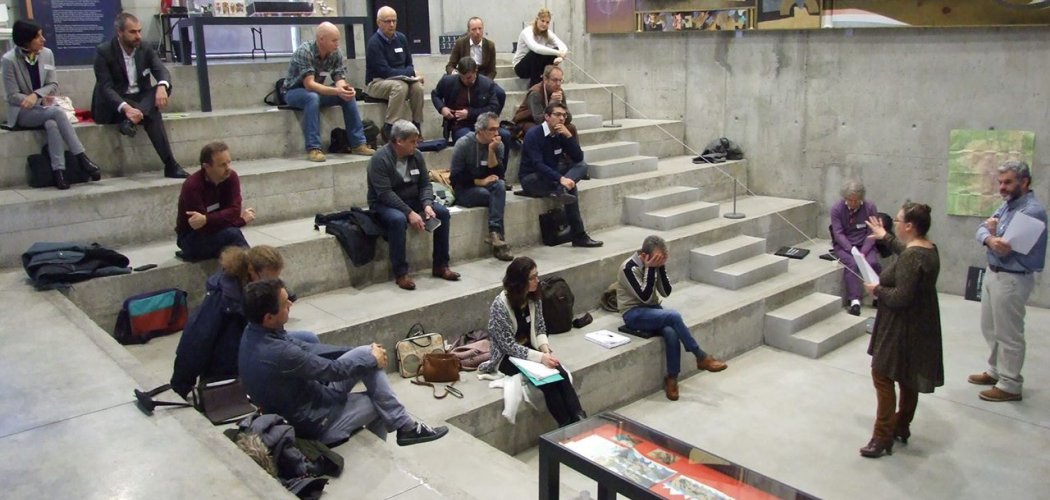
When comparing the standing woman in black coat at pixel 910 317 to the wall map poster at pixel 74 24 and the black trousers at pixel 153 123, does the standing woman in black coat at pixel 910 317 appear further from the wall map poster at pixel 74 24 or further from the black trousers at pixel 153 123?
the wall map poster at pixel 74 24

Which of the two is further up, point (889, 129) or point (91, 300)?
point (889, 129)

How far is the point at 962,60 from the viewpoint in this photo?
27.1 feet

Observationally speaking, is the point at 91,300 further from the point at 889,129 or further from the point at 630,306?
the point at 889,129

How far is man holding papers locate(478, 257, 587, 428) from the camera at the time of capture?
5.68 m

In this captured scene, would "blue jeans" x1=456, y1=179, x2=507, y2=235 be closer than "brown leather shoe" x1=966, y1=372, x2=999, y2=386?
No

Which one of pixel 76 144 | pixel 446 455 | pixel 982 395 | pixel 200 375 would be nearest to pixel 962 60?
pixel 982 395

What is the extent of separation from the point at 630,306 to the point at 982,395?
268 cm

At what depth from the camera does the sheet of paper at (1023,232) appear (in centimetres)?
582

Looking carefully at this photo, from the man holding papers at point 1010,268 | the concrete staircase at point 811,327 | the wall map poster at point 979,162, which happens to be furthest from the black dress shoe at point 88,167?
the wall map poster at point 979,162

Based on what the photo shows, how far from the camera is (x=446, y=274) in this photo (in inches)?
277

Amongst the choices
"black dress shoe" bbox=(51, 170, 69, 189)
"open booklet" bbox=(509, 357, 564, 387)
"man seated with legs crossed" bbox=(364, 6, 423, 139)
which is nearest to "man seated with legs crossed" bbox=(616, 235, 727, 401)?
"open booklet" bbox=(509, 357, 564, 387)

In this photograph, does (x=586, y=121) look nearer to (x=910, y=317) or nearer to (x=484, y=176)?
(x=484, y=176)

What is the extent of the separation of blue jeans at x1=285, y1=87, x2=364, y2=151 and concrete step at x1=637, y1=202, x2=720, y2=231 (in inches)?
119

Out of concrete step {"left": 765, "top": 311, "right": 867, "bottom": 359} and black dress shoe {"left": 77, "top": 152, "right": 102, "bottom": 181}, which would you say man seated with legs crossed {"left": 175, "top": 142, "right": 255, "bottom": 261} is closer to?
black dress shoe {"left": 77, "top": 152, "right": 102, "bottom": 181}
